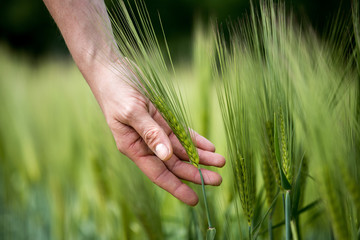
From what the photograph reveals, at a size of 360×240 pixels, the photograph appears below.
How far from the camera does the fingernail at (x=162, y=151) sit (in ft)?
2.00

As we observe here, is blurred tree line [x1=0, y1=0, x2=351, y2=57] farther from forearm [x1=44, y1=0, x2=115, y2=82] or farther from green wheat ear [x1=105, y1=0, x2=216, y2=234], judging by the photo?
green wheat ear [x1=105, y1=0, x2=216, y2=234]

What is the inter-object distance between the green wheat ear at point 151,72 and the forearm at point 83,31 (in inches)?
4.7

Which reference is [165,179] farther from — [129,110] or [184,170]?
[129,110]

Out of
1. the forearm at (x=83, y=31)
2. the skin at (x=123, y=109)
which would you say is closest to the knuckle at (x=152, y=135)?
the skin at (x=123, y=109)

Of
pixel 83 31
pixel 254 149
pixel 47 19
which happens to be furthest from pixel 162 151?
pixel 47 19

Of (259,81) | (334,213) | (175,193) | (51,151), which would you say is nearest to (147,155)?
(175,193)

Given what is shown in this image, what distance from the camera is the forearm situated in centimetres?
75

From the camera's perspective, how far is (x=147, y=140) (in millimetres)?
649

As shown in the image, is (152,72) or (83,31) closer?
(152,72)

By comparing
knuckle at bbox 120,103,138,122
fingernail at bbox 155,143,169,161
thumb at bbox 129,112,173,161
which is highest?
knuckle at bbox 120,103,138,122

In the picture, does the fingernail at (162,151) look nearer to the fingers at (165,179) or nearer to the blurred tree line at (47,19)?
the fingers at (165,179)

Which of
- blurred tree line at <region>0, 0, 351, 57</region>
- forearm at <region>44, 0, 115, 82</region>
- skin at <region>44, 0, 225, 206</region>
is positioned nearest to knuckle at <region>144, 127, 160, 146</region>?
skin at <region>44, 0, 225, 206</region>

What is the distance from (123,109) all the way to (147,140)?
8 cm

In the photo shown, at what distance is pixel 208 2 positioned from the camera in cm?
644
